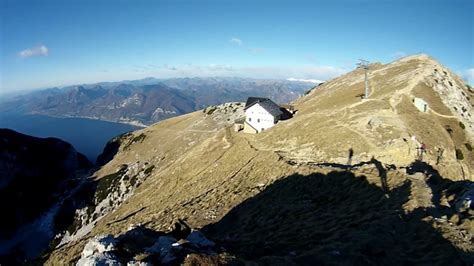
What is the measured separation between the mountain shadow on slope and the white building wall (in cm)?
4304

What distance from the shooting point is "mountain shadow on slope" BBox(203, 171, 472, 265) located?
19.6m

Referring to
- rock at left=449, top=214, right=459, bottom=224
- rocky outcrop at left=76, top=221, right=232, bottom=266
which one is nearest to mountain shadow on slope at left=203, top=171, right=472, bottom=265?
rock at left=449, top=214, right=459, bottom=224

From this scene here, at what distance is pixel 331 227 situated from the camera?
2600 centimetres

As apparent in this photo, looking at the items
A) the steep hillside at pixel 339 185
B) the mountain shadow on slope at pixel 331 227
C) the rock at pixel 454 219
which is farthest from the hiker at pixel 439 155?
the rock at pixel 454 219

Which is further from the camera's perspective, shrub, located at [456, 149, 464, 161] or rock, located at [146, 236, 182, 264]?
shrub, located at [456, 149, 464, 161]

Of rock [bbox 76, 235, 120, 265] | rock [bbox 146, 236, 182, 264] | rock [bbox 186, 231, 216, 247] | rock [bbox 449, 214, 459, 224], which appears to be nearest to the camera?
rock [bbox 76, 235, 120, 265]

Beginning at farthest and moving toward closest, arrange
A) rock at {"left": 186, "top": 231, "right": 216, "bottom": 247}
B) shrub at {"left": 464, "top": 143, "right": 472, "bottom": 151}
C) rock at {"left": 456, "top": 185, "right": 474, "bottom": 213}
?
shrub at {"left": 464, "top": 143, "right": 472, "bottom": 151}, rock at {"left": 456, "top": 185, "right": 474, "bottom": 213}, rock at {"left": 186, "top": 231, "right": 216, "bottom": 247}

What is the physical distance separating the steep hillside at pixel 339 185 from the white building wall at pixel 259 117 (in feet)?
16.9

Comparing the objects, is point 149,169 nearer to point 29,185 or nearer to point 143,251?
point 29,185

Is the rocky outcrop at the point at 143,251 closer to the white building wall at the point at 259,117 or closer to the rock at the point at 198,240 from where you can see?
the rock at the point at 198,240

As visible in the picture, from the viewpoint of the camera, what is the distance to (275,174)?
45688 mm

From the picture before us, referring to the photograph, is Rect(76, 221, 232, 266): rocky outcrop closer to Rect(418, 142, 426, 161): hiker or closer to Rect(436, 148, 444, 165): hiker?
Rect(418, 142, 426, 161): hiker

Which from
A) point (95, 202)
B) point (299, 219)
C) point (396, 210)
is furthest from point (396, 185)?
point (95, 202)

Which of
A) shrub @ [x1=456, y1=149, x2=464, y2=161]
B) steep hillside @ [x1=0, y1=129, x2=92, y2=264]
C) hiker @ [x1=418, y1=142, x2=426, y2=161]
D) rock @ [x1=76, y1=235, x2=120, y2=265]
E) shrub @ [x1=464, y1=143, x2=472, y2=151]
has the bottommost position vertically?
steep hillside @ [x1=0, y1=129, x2=92, y2=264]
